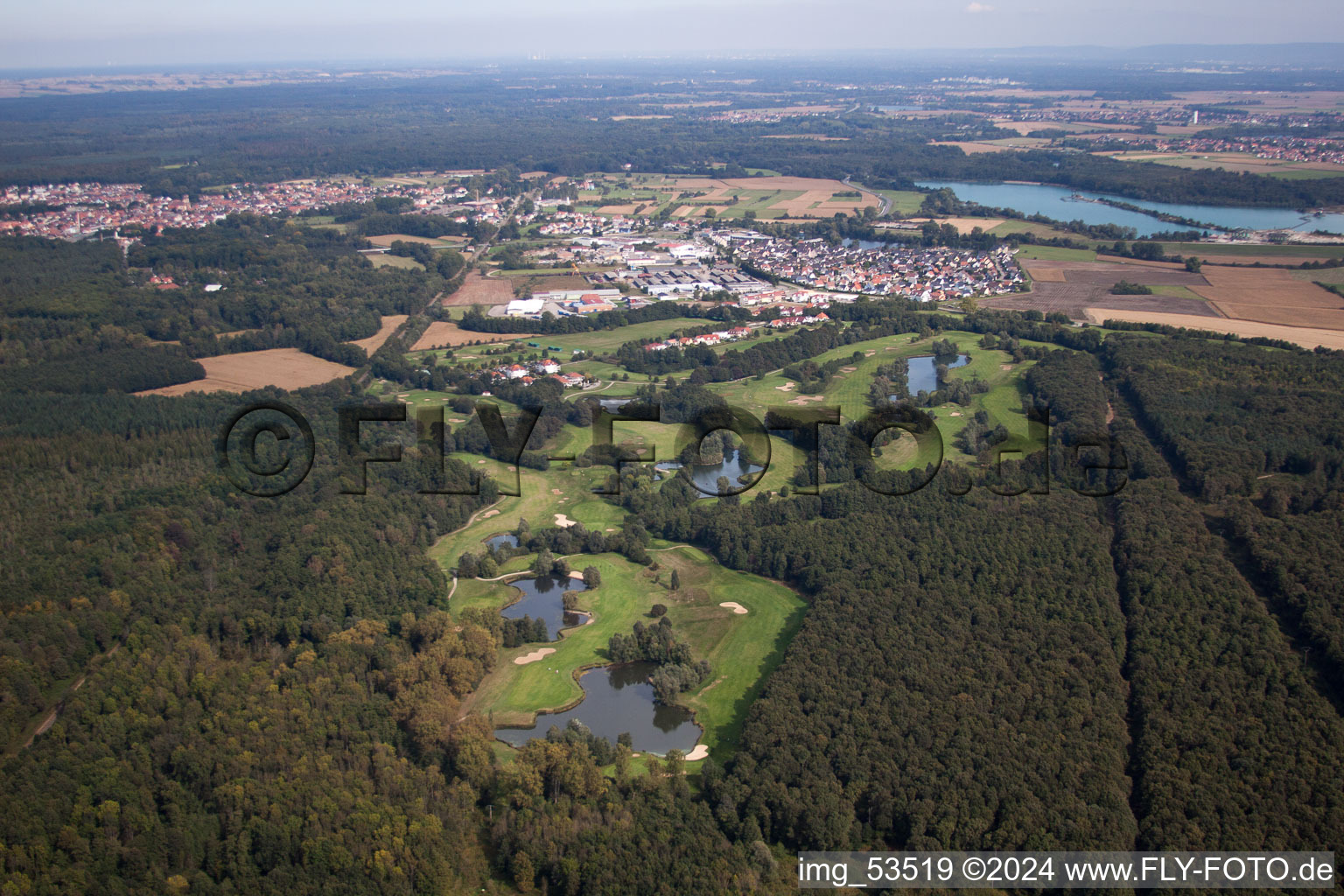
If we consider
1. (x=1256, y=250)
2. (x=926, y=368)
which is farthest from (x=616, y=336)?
(x=1256, y=250)

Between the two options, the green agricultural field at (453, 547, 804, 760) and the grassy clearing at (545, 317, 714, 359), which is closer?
the green agricultural field at (453, 547, 804, 760)

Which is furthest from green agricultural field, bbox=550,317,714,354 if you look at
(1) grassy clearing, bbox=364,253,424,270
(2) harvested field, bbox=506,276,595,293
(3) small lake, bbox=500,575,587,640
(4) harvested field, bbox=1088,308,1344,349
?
(3) small lake, bbox=500,575,587,640

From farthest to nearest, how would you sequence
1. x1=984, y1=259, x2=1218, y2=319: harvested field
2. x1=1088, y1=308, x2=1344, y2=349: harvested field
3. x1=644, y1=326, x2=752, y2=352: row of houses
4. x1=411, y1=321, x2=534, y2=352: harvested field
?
x1=984, y1=259, x2=1218, y2=319: harvested field < x1=411, y1=321, x2=534, y2=352: harvested field < x1=644, y1=326, x2=752, y2=352: row of houses < x1=1088, y1=308, x2=1344, y2=349: harvested field

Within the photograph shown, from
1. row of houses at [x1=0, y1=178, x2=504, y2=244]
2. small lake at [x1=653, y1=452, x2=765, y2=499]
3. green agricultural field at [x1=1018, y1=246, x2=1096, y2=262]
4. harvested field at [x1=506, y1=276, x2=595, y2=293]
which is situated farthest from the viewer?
row of houses at [x1=0, y1=178, x2=504, y2=244]

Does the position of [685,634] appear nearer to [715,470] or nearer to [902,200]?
[715,470]

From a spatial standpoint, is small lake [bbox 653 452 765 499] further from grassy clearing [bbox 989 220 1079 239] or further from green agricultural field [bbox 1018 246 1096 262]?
grassy clearing [bbox 989 220 1079 239]

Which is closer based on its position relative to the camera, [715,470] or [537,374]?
[715,470]
